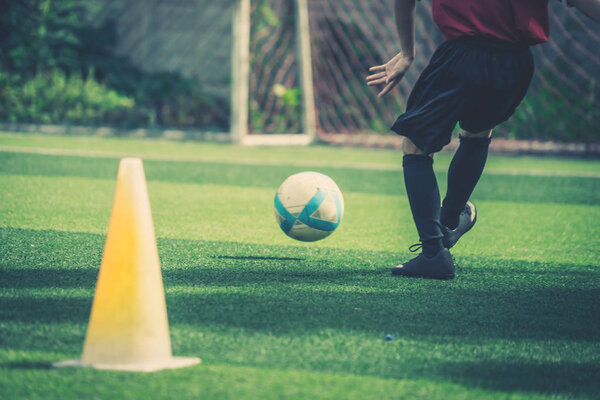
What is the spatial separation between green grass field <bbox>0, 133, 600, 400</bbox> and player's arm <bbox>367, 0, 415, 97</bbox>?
0.80 metres

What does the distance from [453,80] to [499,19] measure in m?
0.29

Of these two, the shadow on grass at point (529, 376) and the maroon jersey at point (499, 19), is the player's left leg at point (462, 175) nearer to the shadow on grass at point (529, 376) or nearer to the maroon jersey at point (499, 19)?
the maroon jersey at point (499, 19)

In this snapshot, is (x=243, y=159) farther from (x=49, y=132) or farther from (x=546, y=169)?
(x=49, y=132)

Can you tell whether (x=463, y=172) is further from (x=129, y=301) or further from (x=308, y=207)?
(x=129, y=301)

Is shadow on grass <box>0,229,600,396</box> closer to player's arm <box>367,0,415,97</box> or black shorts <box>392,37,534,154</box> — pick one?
black shorts <box>392,37,534,154</box>

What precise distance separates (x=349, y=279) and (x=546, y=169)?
6.73 metres

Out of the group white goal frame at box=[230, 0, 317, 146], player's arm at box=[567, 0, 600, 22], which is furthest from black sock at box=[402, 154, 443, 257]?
white goal frame at box=[230, 0, 317, 146]

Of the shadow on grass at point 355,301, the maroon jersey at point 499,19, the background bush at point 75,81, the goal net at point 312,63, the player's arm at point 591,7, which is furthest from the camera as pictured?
the background bush at point 75,81

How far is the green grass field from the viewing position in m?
2.03

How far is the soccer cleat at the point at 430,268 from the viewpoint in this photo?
3434 mm

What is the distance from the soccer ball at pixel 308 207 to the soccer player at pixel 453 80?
450mm

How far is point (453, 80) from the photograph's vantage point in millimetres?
3438

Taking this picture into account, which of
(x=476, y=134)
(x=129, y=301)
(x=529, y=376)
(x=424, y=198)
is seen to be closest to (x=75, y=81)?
(x=476, y=134)

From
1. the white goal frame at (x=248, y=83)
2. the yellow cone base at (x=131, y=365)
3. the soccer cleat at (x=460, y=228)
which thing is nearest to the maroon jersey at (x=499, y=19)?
the soccer cleat at (x=460, y=228)
